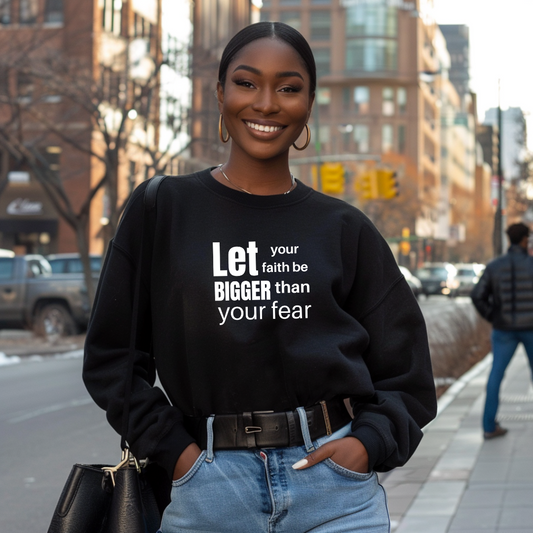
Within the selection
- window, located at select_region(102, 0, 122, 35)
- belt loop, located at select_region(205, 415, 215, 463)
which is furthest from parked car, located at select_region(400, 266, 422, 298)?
belt loop, located at select_region(205, 415, 215, 463)

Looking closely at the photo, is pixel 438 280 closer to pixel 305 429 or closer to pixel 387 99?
pixel 305 429

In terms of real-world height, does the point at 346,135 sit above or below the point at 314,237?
above

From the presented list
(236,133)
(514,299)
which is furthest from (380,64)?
(236,133)

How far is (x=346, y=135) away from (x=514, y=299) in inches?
3430

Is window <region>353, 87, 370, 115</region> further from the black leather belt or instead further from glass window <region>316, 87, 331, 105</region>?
the black leather belt

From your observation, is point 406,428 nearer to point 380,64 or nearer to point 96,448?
point 96,448

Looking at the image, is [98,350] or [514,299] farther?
[514,299]

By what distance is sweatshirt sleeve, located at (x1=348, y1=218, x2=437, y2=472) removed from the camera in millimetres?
2654

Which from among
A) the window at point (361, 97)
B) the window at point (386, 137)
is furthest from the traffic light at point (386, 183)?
the window at point (361, 97)

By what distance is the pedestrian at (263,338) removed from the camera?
97.8 inches

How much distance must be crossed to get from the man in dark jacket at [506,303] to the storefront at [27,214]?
39.7 metres

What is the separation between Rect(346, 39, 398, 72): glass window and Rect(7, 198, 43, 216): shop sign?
5530 cm

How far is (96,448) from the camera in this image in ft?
31.1

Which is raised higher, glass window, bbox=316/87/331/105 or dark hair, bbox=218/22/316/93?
glass window, bbox=316/87/331/105
